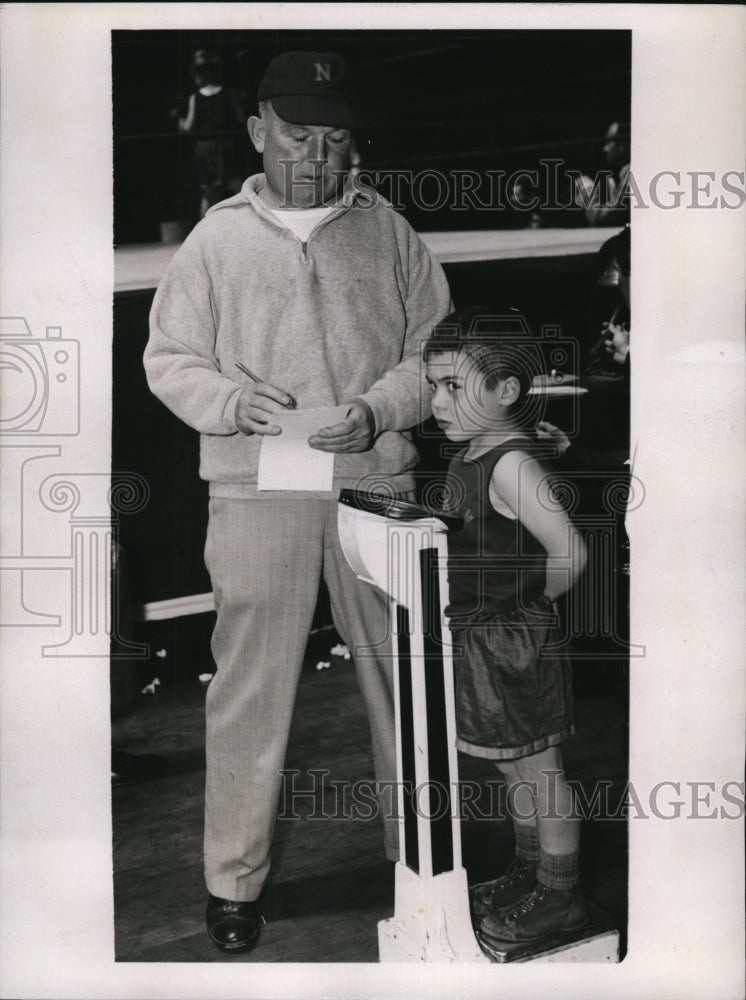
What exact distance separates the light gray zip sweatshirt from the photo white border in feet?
0.63

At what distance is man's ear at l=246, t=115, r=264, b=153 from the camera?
2297 millimetres

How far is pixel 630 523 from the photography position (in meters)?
2.39

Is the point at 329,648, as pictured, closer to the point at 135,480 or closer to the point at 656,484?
the point at 135,480

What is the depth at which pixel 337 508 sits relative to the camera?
2285mm

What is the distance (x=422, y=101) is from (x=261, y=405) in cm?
71

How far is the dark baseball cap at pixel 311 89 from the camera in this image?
2270 mm

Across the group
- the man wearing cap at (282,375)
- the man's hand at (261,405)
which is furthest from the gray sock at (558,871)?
the man's hand at (261,405)

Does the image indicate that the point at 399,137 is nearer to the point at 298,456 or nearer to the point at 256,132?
the point at 256,132

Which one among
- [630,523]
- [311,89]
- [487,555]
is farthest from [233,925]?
[311,89]

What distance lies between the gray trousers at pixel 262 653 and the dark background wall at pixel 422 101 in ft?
2.12

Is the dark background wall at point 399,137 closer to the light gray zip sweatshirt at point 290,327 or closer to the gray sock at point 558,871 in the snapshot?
the light gray zip sweatshirt at point 290,327

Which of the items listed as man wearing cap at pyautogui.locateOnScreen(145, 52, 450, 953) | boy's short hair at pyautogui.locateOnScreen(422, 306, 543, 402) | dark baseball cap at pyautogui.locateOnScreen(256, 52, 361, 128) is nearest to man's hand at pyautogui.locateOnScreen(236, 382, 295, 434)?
man wearing cap at pyautogui.locateOnScreen(145, 52, 450, 953)

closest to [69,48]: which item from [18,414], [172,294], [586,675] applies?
[172,294]

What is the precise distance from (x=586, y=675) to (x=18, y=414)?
4.25ft
